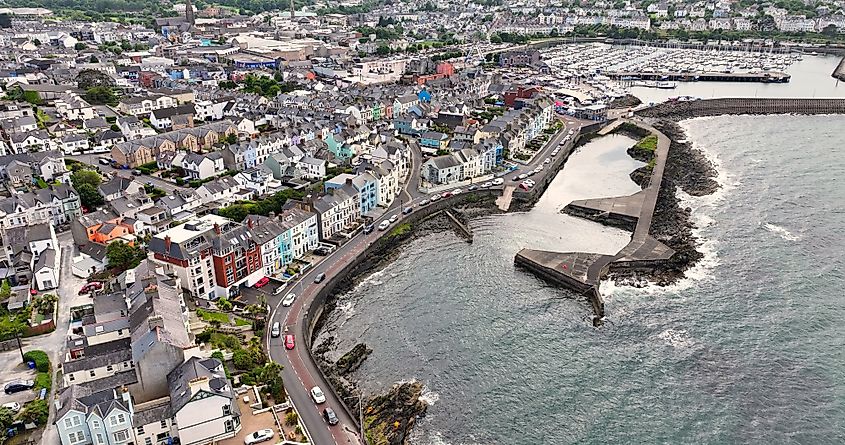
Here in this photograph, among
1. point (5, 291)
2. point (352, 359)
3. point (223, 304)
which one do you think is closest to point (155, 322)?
point (223, 304)

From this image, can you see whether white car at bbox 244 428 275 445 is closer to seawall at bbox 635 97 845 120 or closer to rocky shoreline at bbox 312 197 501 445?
rocky shoreline at bbox 312 197 501 445

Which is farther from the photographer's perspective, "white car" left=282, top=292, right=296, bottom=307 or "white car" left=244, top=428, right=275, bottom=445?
"white car" left=282, top=292, right=296, bottom=307

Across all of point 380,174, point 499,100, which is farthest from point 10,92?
point 499,100

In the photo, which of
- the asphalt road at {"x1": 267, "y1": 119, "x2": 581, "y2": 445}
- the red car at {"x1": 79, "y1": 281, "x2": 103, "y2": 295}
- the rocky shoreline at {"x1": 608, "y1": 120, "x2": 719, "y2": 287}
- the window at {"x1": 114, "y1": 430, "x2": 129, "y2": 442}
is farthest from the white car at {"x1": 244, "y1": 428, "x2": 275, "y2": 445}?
the rocky shoreline at {"x1": 608, "y1": 120, "x2": 719, "y2": 287}

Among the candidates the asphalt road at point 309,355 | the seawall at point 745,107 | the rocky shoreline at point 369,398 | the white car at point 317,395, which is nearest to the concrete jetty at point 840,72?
the seawall at point 745,107

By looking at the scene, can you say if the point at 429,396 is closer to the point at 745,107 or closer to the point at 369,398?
the point at 369,398

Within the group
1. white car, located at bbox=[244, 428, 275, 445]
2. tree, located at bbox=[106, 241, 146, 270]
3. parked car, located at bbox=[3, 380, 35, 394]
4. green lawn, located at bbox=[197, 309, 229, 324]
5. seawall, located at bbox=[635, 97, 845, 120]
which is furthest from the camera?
seawall, located at bbox=[635, 97, 845, 120]

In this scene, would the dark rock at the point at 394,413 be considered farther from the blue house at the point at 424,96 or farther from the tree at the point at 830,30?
the tree at the point at 830,30
